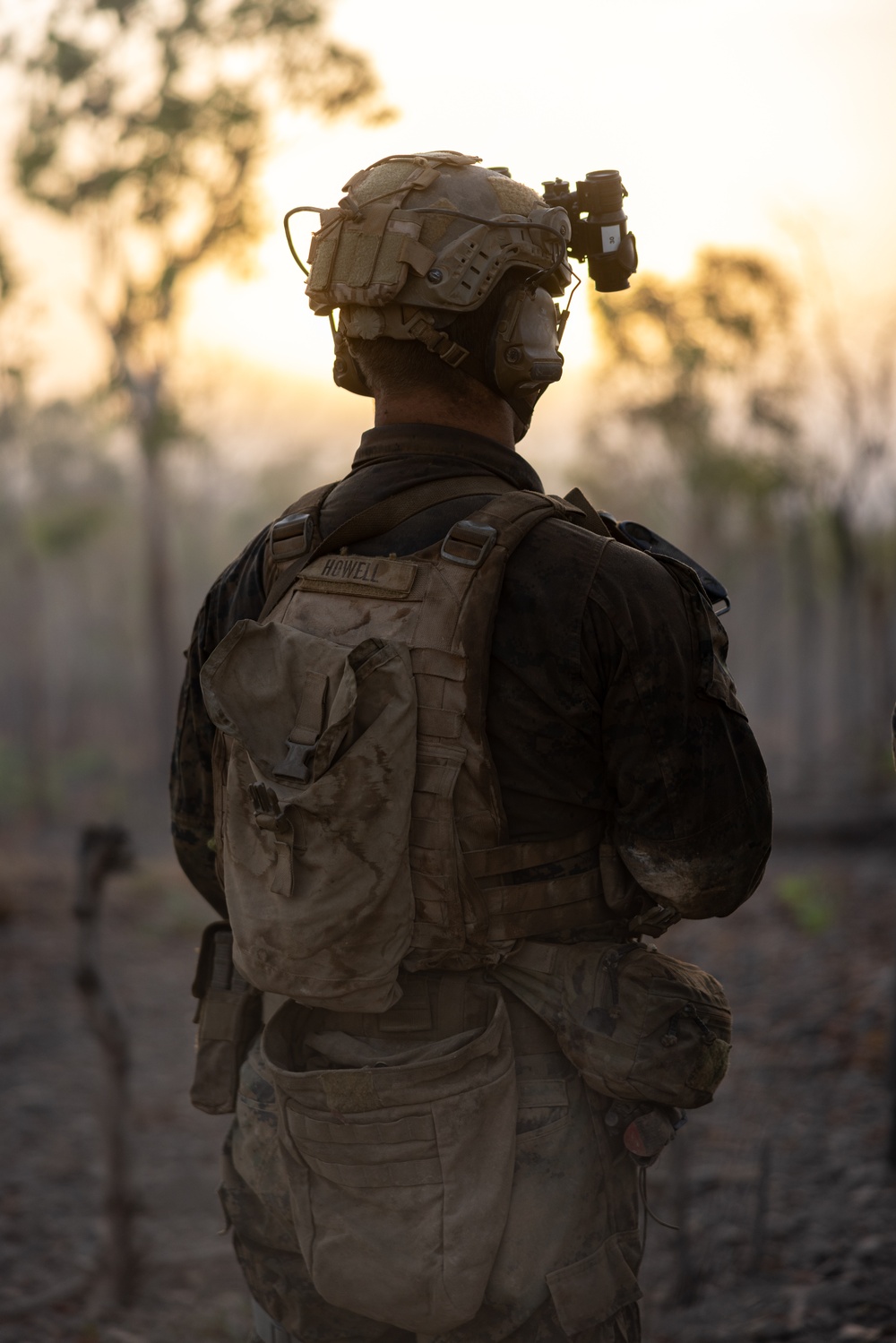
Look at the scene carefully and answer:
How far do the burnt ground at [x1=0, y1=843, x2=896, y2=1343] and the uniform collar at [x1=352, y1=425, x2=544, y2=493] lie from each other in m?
2.59

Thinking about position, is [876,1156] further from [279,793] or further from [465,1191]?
[279,793]

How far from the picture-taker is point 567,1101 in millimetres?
2045

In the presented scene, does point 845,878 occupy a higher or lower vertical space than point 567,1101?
lower

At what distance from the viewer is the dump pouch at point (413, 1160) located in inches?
76.2

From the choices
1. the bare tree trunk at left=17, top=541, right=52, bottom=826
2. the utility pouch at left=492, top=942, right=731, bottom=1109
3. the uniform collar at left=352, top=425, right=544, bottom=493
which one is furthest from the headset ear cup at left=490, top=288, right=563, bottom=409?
the bare tree trunk at left=17, top=541, right=52, bottom=826

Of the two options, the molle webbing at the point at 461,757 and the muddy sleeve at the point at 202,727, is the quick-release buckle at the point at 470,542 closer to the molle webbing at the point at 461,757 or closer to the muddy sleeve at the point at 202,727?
the molle webbing at the point at 461,757

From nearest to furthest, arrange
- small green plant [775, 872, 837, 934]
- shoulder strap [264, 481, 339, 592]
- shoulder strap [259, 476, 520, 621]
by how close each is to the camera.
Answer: shoulder strap [259, 476, 520, 621] → shoulder strap [264, 481, 339, 592] → small green plant [775, 872, 837, 934]

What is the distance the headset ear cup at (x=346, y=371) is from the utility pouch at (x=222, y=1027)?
110cm

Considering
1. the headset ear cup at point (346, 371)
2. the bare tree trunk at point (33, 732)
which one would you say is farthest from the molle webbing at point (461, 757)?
the bare tree trunk at point (33, 732)

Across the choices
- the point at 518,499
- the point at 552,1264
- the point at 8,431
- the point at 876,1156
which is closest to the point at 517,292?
the point at 518,499

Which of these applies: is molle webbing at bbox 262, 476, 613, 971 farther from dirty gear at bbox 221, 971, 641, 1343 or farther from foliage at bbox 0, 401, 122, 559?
foliage at bbox 0, 401, 122, 559

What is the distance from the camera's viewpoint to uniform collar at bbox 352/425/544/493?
2170 mm

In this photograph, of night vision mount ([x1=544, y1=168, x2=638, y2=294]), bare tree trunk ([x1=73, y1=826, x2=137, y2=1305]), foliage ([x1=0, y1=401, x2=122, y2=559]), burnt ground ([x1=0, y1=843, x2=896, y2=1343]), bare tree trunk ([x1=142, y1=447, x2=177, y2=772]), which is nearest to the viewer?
night vision mount ([x1=544, y1=168, x2=638, y2=294])

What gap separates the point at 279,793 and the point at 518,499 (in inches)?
24.4
